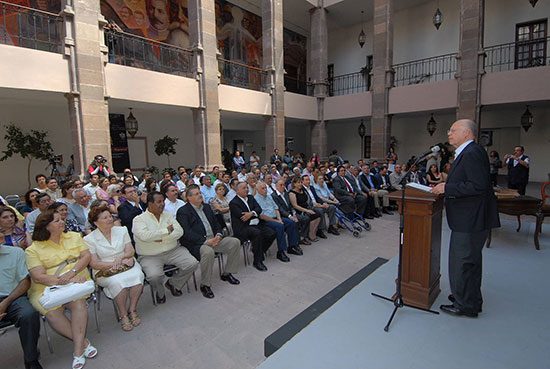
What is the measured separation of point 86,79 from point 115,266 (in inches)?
266

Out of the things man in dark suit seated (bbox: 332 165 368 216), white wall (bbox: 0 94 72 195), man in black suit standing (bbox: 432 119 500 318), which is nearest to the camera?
man in black suit standing (bbox: 432 119 500 318)

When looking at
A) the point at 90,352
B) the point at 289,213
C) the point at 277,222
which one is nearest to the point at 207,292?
the point at 90,352

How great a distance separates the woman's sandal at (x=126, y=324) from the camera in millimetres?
3205

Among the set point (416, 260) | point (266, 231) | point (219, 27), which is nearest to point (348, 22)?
point (219, 27)

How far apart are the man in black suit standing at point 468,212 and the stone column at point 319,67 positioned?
13142 mm

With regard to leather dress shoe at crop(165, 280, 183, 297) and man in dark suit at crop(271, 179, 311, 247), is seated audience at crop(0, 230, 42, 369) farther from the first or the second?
man in dark suit at crop(271, 179, 311, 247)

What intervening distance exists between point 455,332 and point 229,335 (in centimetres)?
206

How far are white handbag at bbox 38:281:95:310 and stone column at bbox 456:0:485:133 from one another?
13.1 metres

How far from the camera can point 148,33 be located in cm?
1226

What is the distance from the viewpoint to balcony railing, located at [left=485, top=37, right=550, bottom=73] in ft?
40.9

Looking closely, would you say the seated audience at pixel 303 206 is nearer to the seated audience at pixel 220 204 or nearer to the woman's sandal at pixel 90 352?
the seated audience at pixel 220 204

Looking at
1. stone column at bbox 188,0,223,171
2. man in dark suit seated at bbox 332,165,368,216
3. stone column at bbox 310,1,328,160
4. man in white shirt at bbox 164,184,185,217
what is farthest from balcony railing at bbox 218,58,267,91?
man in white shirt at bbox 164,184,185,217

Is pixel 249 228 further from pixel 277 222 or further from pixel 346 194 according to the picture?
pixel 346 194

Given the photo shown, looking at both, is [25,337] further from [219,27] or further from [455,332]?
[219,27]
